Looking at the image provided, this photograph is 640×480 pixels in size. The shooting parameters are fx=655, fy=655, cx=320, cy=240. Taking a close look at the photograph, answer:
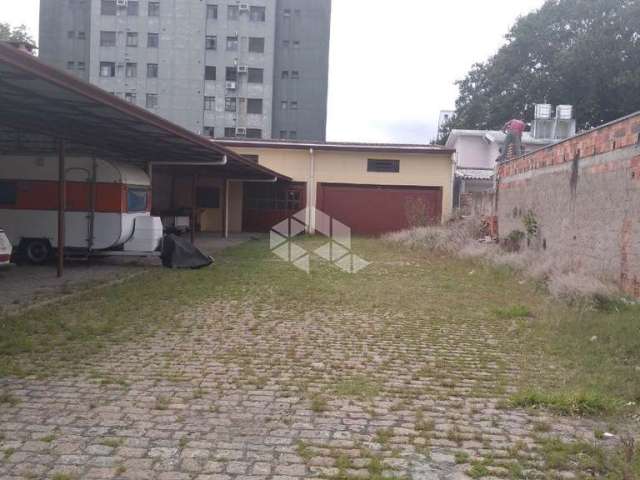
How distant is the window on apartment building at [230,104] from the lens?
53469 mm

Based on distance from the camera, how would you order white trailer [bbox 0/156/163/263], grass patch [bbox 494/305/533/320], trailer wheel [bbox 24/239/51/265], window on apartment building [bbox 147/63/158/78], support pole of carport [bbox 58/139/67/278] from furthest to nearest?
window on apartment building [bbox 147/63/158/78], trailer wheel [bbox 24/239/51/265], white trailer [bbox 0/156/163/263], support pole of carport [bbox 58/139/67/278], grass patch [bbox 494/305/533/320]

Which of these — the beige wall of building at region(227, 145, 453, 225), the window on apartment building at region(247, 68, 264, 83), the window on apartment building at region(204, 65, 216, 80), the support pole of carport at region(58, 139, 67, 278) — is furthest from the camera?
the window on apartment building at region(247, 68, 264, 83)

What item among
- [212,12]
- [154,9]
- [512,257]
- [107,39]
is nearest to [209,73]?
[212,12]

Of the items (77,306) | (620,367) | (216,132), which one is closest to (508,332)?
(620,367)

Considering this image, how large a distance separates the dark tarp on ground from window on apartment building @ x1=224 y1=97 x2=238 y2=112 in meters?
40.5

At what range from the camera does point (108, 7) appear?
52.8 meters

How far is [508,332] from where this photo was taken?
26.8 feet

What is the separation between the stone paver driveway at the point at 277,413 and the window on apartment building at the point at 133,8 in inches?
1990

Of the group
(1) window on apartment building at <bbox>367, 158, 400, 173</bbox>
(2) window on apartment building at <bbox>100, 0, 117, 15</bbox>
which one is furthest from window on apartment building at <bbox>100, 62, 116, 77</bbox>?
(1) window on apartment building at <bbox>367, 158, 400, 173</bbox>

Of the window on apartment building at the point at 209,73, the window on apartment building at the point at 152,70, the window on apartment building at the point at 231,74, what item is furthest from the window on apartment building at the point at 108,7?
the window on apartment building at the point at 231,74

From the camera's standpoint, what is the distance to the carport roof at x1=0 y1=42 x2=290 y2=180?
280 inches

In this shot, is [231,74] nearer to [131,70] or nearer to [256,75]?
[256,75]

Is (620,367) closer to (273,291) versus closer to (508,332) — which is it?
(508,332)

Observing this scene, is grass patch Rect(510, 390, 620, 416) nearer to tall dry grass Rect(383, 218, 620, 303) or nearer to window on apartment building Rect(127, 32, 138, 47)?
tall dry grass Rect(383, 218, 620, 303)
